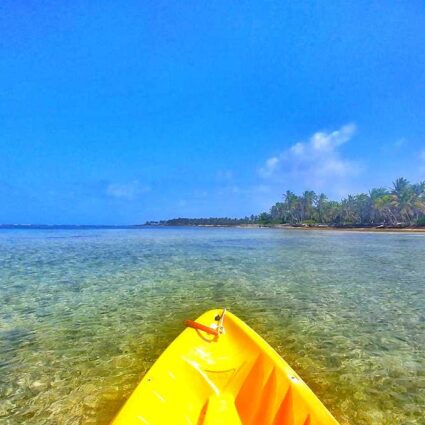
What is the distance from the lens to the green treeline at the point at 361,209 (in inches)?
3361

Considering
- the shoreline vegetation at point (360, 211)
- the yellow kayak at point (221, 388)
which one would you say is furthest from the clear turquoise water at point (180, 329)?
the shoreline vegetation at point (360, 211)

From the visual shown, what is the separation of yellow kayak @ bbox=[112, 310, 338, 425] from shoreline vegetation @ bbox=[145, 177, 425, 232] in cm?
8853

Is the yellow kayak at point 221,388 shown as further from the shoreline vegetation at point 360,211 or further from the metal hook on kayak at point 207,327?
the shoreline vegetation at point 360,211

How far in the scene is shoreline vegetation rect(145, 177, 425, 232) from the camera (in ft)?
279

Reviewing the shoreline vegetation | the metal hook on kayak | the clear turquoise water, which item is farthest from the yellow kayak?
the shoreline vegetation

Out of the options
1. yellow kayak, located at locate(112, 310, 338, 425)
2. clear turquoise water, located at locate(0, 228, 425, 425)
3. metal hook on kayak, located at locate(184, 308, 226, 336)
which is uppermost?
metal hook on kayak, located at locate(184, 308, 226, 336)

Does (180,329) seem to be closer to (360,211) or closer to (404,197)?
(404,197)

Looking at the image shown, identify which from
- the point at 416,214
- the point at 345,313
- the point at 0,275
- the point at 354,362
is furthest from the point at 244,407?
the point at 416,214

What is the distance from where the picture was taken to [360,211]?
350 ft

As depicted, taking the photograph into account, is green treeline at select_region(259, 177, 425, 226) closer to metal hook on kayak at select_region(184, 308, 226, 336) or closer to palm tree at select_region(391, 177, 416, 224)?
palm tree at select_region(391, 177, 416, 224)

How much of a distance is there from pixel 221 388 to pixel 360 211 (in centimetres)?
11744

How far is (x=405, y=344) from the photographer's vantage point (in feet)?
20.5

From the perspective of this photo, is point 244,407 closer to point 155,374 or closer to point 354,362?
point 155,374

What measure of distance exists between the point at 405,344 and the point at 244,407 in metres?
4.88
